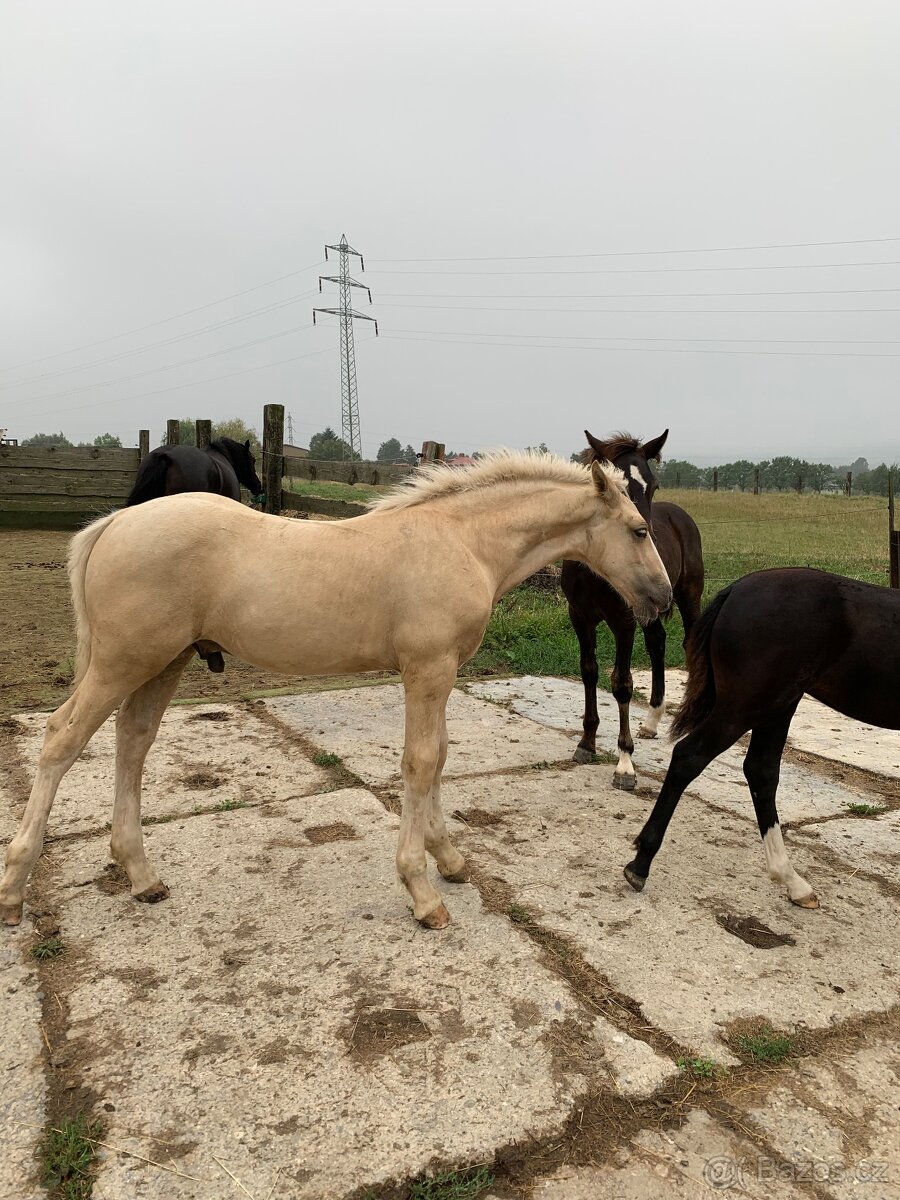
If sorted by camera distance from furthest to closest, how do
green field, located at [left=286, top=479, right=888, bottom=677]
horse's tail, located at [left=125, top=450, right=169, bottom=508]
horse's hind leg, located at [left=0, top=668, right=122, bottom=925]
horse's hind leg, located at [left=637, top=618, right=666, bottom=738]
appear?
green field, located at [left=286, top=479, right=888, bottom=677]
horse's tail, located at [left=125, top=450, right=169, bottom=508]
horse's hind leg, located at [left=637, top=618, right=666, bottom=738]
horse's hind leg, located at [left=0, top=668, right=122, bottom=925]

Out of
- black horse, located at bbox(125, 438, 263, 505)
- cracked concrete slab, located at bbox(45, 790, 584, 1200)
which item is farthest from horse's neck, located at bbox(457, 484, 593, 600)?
black horse, located at bbox(125, 438, 263, 505)

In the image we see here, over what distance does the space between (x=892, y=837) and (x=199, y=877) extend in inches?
137

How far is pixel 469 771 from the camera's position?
472 centimetres

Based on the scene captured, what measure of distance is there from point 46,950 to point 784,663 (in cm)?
306

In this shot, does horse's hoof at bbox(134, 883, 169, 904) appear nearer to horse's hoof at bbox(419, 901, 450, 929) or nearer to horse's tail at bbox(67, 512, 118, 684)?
horse's tail at bbox(67, 512, 118, 684)

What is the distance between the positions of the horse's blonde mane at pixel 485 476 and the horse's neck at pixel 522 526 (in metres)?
0.05

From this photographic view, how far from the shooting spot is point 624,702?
5059 mm

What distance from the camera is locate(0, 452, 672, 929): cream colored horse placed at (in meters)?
2.91

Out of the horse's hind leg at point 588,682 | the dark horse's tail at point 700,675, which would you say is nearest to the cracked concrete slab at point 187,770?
the horse's hind leg at point 588,682

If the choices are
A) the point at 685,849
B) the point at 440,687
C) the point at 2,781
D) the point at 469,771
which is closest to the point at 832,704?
the point at 685,849

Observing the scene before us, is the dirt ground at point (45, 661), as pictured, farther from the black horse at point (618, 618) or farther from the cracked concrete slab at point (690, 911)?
the cracked concrete slab at point (690, 911)

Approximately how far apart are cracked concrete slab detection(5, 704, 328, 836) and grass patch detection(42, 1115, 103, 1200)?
1938 millimetres

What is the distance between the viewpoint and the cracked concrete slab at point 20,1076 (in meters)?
1.83

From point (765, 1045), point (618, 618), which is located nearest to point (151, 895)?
point (765, 1045)
